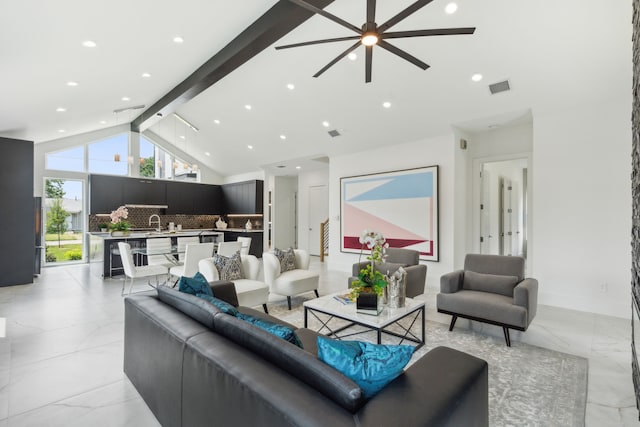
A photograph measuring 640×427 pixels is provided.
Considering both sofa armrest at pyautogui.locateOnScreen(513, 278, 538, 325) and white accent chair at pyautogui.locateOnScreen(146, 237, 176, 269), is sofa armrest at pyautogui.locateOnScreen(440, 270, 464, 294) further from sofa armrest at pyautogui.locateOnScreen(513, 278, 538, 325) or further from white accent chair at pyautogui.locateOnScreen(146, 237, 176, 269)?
white accent chair at pyautogui.locateOnScreen(146, 237, 176, 269)

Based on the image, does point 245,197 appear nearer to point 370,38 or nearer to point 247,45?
point 247,45

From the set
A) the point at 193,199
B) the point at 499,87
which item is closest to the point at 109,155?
the point at 193,199

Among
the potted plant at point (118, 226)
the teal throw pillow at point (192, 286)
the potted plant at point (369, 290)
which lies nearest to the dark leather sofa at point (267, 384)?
the teal throw pillow at point (192, 286)

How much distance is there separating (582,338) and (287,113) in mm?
5706

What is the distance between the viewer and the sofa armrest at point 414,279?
424cm

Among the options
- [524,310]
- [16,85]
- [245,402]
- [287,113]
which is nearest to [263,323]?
[245,402]

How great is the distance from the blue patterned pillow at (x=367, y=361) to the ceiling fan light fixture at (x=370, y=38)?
7.80 feet

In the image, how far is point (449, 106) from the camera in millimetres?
5047

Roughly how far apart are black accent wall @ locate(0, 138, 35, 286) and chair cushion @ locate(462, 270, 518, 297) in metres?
7.13

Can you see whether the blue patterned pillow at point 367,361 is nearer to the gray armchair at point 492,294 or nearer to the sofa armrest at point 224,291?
the sofa armrest at point 224,291

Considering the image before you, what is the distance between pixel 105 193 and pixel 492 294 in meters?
9.03

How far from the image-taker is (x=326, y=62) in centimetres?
477

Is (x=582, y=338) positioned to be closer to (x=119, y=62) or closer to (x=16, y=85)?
(x=119, y=62)

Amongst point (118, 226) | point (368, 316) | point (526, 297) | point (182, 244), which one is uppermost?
point (118, 226)
